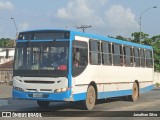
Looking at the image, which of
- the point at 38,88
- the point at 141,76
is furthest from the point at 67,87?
the point at 141,76

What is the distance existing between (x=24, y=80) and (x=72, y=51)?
1.99 m

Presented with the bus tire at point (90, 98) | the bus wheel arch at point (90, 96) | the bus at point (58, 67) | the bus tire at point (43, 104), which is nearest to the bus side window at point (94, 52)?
the bus at point (58, 67)

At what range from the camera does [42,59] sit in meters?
15.1

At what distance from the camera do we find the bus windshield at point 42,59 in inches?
589

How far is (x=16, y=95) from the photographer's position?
15.4 m

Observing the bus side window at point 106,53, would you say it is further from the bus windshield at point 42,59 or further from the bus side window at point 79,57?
the bus windshield at point 42,59

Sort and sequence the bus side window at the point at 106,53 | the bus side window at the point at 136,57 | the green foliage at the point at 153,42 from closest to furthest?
the bus side window at the point at 106,53
the bus side window at the point at 136,57
the green foliage at the point at 153,42

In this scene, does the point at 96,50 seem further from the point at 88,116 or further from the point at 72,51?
the point at 88,116

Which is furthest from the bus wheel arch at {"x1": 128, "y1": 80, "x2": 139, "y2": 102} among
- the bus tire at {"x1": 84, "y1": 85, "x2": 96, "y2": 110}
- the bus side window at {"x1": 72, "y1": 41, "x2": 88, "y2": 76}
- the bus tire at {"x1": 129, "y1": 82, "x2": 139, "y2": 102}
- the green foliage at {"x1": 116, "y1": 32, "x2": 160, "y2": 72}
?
the green foliage at {"x1": 116, "y1": 32, "x2": 160, "y2": 72}

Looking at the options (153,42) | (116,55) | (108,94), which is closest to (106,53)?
(116,55)

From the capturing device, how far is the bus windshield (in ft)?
49.1

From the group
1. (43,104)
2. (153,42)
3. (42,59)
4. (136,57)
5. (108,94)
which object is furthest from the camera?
(153,42)

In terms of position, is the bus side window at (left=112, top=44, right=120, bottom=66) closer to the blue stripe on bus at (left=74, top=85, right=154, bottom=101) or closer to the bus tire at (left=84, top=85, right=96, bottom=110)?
the blue stripe on bus at (left=74, top=85, right=154, bottom=101)

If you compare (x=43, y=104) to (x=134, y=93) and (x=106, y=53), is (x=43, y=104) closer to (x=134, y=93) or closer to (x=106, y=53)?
(x=106, y=53)
